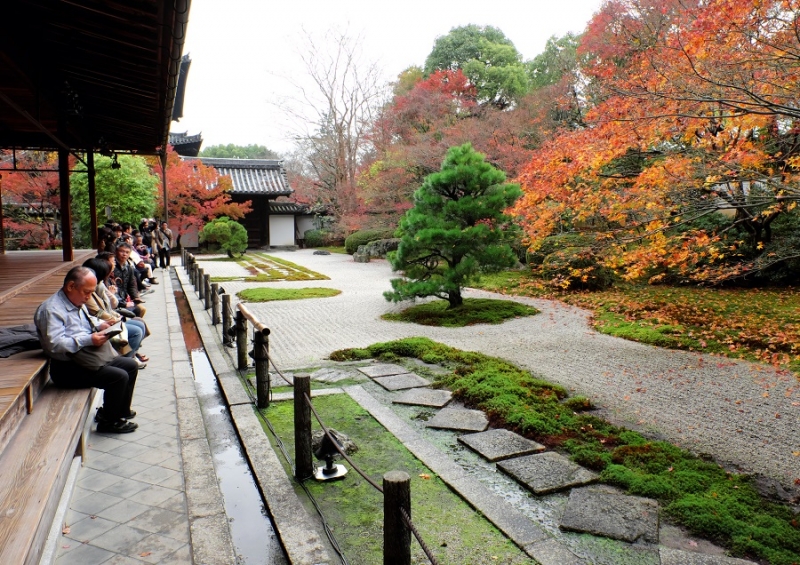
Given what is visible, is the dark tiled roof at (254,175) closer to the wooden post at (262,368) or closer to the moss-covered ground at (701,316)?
the moss-covered ground at (701,316)

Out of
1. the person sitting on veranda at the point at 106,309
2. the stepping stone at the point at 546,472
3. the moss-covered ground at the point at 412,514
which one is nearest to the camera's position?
the moss-covered ground at the point at 412,514

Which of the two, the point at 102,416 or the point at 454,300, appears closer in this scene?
the point at 102,416

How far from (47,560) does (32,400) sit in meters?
1.28

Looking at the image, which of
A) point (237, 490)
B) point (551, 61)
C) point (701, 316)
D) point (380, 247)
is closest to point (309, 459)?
point (237, 490)

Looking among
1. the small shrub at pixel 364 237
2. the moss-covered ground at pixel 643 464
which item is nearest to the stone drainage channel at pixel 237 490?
the moss-covered ground at pixel 643 464

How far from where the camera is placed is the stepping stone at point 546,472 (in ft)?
13.3

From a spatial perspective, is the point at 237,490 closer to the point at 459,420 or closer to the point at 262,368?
the point at 262,368

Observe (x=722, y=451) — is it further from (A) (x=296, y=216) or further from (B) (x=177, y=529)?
(A) (x=296, y=216)

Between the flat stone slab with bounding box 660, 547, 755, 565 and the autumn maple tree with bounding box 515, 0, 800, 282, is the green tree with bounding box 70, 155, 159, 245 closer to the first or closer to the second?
the autumn maple tree with bounding box 515, 0, 800, 282

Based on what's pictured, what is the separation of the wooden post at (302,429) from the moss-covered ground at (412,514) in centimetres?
11

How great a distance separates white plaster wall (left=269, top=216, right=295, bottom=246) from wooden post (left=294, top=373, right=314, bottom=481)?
31.2 m

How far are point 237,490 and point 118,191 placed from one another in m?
18.3

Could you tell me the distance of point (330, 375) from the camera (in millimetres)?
7035

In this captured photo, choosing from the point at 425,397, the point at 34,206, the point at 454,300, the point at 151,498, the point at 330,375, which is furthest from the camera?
the point at 34,206
